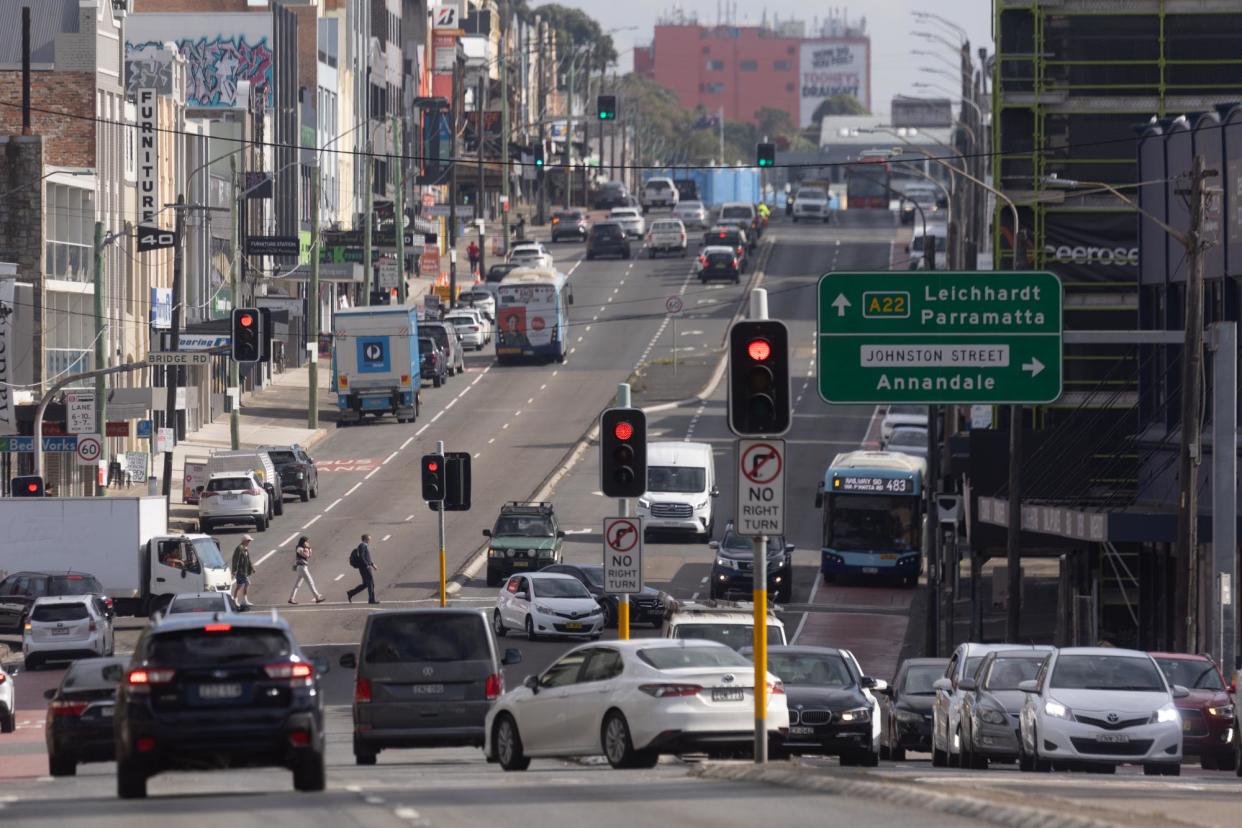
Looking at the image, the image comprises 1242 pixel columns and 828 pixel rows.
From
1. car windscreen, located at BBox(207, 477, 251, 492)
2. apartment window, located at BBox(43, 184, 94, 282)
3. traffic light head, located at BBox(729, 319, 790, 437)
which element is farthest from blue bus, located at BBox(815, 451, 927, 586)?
traffic light head, located at BBox(729, 319, 790, 437)

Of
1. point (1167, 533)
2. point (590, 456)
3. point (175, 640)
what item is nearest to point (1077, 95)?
point (1167, 533)

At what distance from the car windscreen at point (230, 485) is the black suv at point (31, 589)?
12.9 m

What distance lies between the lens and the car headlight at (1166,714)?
23547 millimetres

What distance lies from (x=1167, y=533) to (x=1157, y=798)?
17.8m

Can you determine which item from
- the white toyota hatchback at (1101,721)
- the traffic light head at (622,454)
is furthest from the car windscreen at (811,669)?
the traffic light head at (622,454)


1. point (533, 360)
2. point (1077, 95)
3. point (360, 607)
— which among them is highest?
point (1077, 95)

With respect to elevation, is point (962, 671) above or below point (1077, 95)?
below

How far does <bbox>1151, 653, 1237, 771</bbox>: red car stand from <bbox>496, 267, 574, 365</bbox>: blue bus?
56.8 meters

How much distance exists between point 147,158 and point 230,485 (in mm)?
16893

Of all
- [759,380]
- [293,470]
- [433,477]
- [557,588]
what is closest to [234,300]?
[293,470]

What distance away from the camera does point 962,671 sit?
27000mm

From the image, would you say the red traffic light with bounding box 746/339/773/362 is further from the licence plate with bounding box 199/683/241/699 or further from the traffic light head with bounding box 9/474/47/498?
the traffic light head with bounding box 9/474/47/498

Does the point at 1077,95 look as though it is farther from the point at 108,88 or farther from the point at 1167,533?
the point at 108,88

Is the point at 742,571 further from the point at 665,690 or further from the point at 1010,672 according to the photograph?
the point at 665,690
